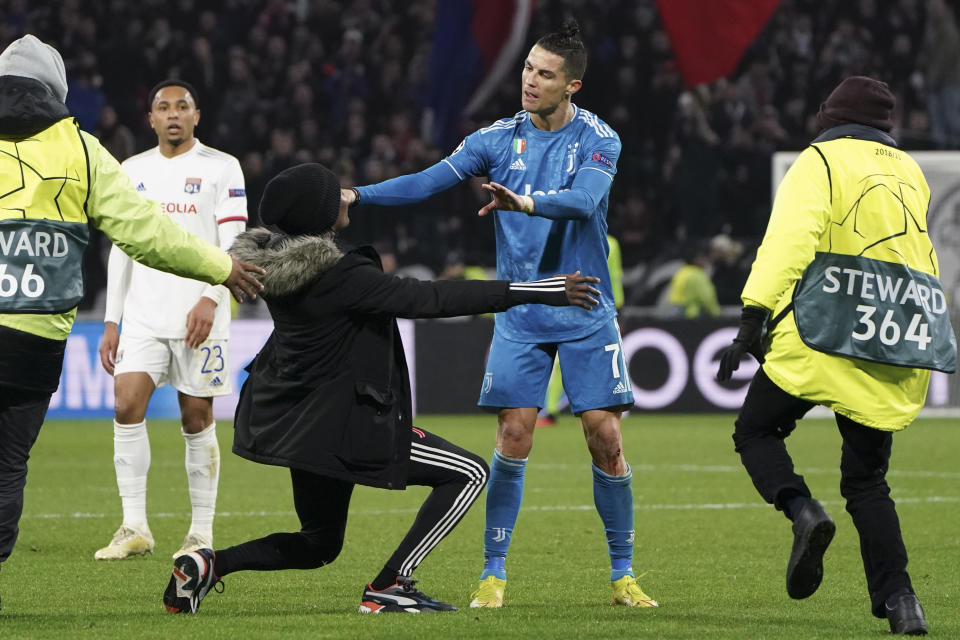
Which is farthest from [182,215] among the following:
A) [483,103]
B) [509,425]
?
[483,103]

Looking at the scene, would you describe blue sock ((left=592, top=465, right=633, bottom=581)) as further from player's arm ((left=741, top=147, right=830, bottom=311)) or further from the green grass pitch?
player's arm ((left=741, top=147, right=830, bottom=311))

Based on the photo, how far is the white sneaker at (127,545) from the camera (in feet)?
24.4

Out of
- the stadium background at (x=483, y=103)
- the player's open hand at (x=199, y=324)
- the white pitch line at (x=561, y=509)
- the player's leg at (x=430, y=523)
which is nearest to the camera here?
the player's leg at (x=430, y=523)

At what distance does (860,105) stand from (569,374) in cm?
156

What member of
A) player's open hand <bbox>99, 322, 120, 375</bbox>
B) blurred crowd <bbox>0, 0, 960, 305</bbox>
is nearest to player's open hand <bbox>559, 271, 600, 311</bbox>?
player's open hand <bbox>99, 322, 120, 375</bbox>

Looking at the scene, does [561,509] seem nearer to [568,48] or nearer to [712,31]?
[568,48]

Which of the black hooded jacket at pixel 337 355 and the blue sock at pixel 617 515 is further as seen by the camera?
the blue sock at pixel 617 515

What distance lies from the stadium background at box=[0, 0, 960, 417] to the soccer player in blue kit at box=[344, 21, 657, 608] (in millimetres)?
10716

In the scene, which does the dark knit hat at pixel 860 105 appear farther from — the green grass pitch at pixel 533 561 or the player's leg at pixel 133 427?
the player's leg at pixel 133 427

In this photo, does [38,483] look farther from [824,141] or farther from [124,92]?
[124,92]

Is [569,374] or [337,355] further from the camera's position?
[569,374]

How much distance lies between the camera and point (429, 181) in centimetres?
618

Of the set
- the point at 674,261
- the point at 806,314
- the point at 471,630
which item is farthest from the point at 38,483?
the point at 674,261

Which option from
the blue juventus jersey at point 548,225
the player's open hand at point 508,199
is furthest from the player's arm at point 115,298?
the player's open hand at point 508,199
